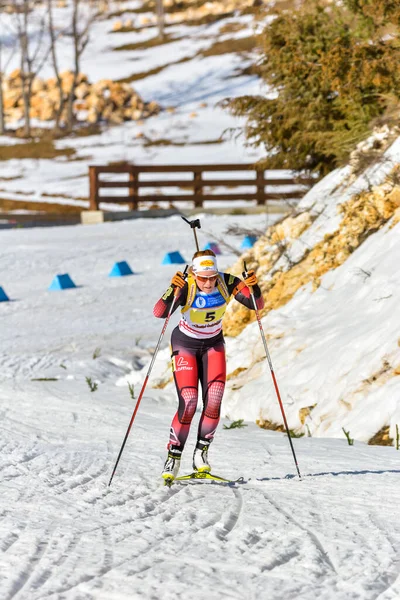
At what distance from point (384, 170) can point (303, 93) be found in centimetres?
330

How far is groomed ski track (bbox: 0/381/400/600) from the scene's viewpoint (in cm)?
406

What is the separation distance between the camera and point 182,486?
616 cm

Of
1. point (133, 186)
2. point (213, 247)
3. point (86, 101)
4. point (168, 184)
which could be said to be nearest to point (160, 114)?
point (86, 101)

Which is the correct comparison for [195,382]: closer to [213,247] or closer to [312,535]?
[312,535]

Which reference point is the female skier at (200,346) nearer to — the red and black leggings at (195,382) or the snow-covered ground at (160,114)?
the red and black leggings at (195,382)

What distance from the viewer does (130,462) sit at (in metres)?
6.92

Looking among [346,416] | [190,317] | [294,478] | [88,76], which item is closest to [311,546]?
[294,478]

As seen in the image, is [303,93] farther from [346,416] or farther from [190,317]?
[190,317]

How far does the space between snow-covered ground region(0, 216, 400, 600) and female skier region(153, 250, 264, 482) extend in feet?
1.26

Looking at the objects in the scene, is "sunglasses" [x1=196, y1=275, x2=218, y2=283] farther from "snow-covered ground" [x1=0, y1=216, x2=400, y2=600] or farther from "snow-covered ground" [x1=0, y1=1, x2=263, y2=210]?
"snow-covered ground" [x1=0, y1=1, x2=263, y2=210]

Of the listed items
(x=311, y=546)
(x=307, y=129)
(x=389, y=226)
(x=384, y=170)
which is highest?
(x=307, y=129)

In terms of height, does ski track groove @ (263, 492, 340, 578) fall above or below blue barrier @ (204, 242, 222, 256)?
below

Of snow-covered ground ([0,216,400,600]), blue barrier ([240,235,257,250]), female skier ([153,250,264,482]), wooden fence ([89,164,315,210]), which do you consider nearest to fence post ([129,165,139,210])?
wooden fence ([89,164,315,210])

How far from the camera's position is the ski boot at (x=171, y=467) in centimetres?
617
